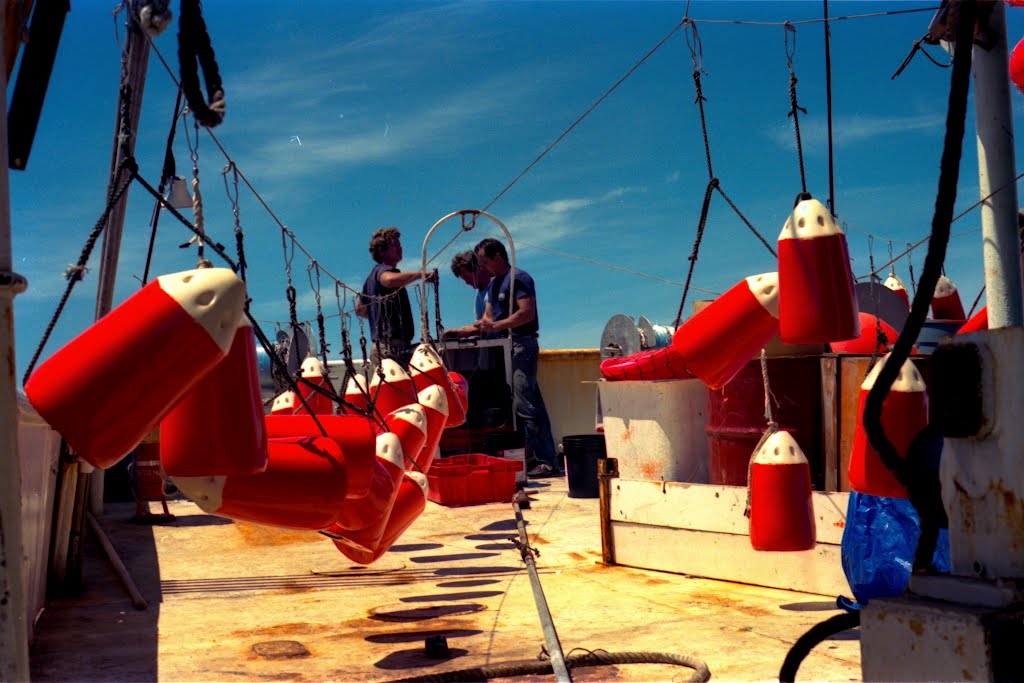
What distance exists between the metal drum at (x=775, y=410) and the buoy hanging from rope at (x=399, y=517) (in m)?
1.59

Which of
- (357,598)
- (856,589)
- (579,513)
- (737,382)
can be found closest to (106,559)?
(357,598)

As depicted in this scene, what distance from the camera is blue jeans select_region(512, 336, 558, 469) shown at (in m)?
8.50

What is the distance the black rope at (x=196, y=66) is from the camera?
1.85 m

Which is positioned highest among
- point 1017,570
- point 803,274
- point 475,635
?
point 803,274

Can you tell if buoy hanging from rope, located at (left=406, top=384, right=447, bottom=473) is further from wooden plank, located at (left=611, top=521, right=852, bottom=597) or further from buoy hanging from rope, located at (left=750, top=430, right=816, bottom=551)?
buoy hanging from rope, located at (left=750, top=430, right=816, bottom=551)

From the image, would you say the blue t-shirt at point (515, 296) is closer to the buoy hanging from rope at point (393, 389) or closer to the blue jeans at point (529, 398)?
the blue jeans at point (529, 398)

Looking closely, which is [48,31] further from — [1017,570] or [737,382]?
[737,382]

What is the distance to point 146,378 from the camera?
6.14ft

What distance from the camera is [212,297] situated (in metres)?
1.93

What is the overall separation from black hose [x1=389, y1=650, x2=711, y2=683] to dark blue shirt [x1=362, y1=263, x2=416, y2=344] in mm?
4076

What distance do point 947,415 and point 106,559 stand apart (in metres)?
5.09

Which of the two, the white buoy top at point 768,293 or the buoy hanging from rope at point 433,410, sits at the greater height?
the white buoy top at point 768,293

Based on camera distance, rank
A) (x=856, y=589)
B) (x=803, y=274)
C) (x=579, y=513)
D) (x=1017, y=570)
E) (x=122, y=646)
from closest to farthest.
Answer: (x=1017, y=570) → (x=803, y=274) → (x=856, y=589) → (x=122, y=646) → (x=579, y=513)

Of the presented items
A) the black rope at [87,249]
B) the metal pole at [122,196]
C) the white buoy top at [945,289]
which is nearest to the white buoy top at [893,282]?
the white buoy top at [945,289]
